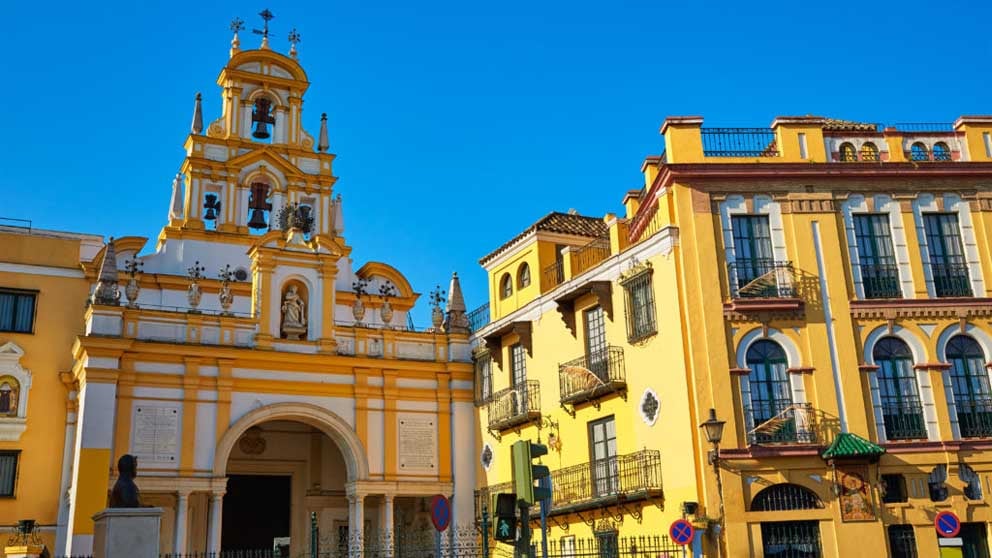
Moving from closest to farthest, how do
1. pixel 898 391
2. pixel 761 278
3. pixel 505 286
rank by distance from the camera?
pixel 898 391
pixel 761 278
pixel 505 286

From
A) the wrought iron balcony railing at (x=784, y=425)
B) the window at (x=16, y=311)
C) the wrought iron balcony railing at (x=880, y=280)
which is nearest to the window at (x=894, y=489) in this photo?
the wrought iron balcony railing at (x=784, y=425)

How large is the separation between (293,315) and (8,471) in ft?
27.6

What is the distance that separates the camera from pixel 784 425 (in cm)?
2122

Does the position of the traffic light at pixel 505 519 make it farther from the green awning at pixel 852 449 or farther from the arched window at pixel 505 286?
the arched window at pixel 505 286

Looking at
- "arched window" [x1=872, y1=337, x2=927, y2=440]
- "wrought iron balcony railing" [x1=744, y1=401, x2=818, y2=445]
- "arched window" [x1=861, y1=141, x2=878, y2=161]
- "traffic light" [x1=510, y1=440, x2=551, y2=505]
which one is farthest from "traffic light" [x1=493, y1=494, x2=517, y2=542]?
"arched window" [x1=861, y1=141, x2=878, y2=161]

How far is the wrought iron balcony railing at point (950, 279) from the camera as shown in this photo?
22516 millimetres

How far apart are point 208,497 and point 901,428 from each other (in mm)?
18499

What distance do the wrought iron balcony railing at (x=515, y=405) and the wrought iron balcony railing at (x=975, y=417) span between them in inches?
394

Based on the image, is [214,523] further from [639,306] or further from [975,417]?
[975,417]

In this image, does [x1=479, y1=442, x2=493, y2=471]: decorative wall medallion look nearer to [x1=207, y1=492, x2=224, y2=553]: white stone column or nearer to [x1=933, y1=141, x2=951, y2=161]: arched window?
[x1=207, y1=492, x2=224, y2=553]: white stone column

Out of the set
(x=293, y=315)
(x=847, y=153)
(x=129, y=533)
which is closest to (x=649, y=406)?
(x=847, y=153)

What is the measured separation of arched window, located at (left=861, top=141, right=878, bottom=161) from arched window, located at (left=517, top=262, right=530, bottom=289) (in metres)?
9.50

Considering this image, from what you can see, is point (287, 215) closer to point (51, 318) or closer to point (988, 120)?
point (51, 318)

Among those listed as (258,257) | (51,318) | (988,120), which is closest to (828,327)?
(988,120)
